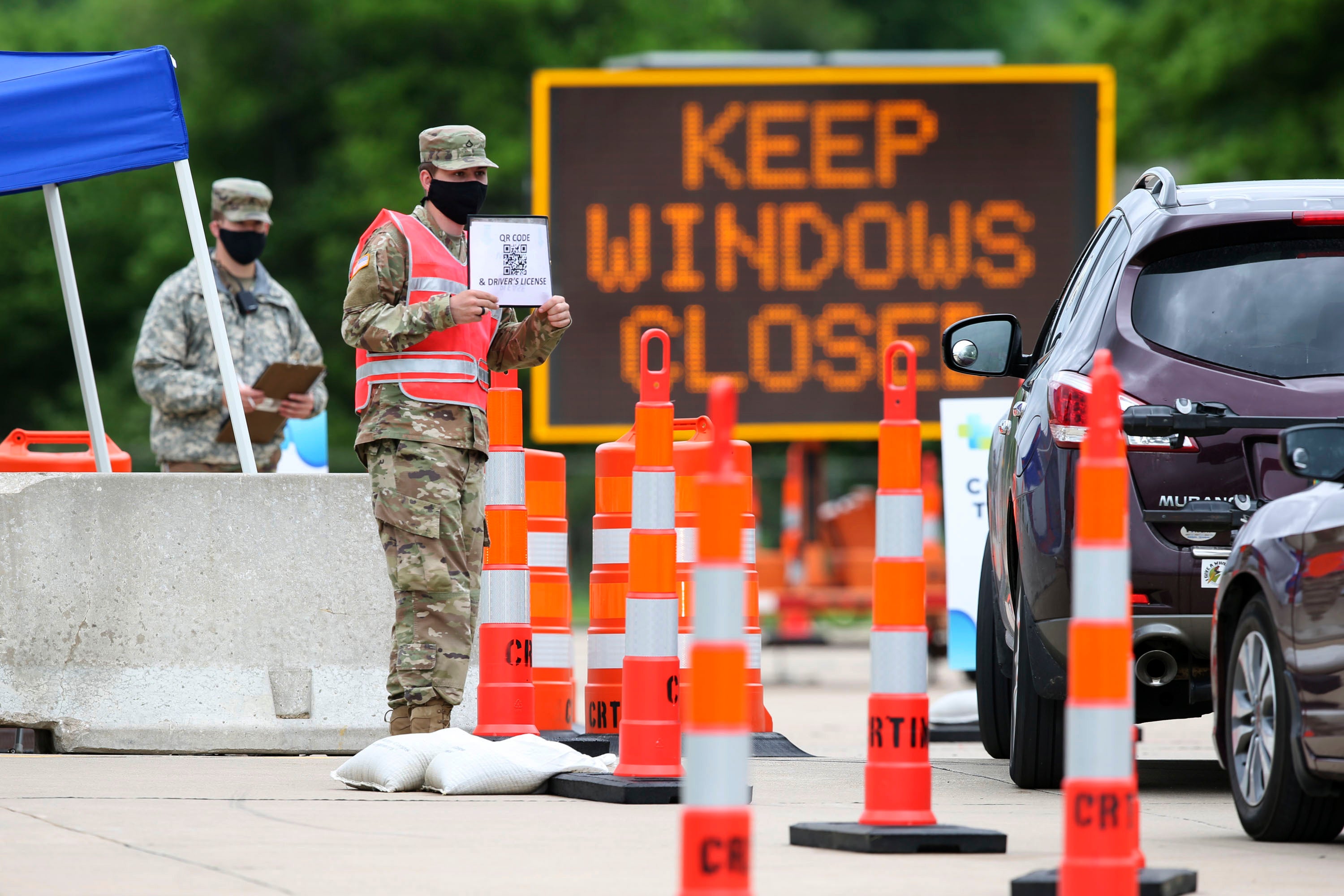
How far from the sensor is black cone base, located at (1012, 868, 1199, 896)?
506 cm

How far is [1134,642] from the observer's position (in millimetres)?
7207

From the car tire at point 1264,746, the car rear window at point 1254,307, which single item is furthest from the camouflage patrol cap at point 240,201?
the car tire at point 1264,746

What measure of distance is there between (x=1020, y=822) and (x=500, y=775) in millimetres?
1645

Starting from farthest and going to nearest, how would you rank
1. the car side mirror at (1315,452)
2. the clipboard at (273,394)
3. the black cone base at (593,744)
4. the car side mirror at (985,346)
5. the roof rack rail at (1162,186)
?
the clipboard at (273,394) < the black cone base at (593,744) < the car side mirror at (985,346) < the roof rack rail at (1162,186) < the car side mirror at (1315,452)

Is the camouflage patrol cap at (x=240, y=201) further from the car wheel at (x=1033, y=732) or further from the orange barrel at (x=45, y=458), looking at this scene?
the car wheel at (x=1033, y=732)

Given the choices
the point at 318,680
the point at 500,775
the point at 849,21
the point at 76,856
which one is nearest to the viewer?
the point at 76,856

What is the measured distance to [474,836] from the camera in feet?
21.0

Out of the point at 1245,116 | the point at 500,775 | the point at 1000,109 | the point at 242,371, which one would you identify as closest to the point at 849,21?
the point at 1245,116

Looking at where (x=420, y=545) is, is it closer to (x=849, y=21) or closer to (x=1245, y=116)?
(x=1245, y=116)

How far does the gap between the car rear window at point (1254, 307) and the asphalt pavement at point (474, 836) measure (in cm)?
136

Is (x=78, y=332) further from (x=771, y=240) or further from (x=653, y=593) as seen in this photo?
(x=771, y=240)

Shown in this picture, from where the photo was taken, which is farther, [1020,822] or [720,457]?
[1020,822]

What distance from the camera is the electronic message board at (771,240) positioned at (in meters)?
15.9

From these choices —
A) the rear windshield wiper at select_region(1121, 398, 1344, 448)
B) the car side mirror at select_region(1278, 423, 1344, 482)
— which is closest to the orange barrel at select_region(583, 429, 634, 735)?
the rear windshield wiper at select_region(1121, 398, 1344, 448)
